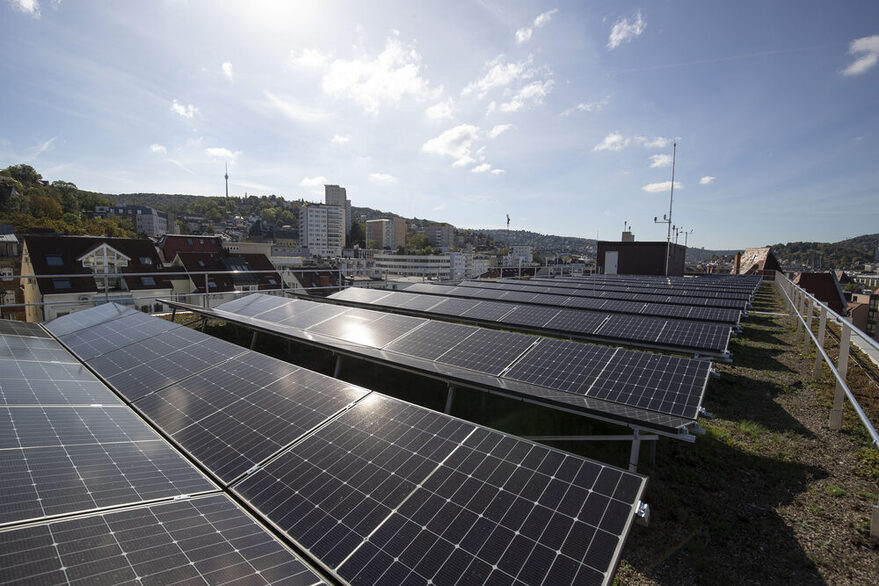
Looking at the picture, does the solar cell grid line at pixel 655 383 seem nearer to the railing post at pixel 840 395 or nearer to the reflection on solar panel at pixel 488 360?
the reflection on solar panel at pixel 488 360

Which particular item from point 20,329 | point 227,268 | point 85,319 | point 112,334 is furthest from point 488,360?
point 227,268

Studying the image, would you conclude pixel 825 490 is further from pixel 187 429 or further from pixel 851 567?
pixel 187 429

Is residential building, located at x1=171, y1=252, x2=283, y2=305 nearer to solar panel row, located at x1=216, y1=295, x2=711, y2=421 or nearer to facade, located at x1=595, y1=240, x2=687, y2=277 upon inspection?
solar panel row, located at x1=216, y1=295, x2=711, y2=421

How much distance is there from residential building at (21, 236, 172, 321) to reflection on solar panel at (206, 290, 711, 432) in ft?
24.7

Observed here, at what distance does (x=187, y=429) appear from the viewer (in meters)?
4.02

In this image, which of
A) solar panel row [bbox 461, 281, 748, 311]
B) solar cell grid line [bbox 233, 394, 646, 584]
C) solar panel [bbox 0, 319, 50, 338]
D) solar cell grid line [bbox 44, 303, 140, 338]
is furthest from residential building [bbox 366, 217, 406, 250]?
solar cell grid line [bbox 233, 394, 646, 584]

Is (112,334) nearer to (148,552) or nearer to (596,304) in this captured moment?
(148,552)

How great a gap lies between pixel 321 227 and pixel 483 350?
162835 millimetres

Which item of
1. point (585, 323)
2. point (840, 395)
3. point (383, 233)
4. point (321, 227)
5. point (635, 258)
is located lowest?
point (840, 395)

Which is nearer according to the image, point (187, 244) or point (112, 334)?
point (112, 334)

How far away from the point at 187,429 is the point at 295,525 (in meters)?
2.09

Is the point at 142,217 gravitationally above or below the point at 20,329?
above

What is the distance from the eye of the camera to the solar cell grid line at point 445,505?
2.34m

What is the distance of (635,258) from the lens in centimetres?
4262
